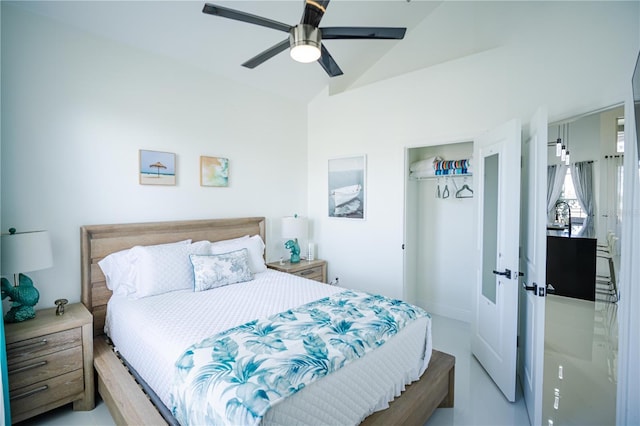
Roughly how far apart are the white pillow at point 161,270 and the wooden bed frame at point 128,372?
0.84 feet

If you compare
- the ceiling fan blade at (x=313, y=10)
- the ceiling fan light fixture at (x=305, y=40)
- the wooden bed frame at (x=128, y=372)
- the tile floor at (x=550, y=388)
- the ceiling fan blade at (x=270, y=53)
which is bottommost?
the tile floor at (x=550, y=388)

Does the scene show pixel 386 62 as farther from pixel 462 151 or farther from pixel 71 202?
pixel 71 202

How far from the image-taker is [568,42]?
2535 millimetres

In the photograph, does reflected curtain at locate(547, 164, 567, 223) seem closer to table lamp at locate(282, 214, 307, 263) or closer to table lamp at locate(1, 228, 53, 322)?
table lamp at locate(282, 214, 307, 263)

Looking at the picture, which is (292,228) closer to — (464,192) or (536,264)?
(464,192)

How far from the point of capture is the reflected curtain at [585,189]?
201 inches

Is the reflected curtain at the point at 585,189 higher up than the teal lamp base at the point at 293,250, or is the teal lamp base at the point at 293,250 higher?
the reflected curtain at the point at 585,189

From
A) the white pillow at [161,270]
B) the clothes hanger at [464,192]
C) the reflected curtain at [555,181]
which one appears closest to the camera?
the white pillow at [161,270]

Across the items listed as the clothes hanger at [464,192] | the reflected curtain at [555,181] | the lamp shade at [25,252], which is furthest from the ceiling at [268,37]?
the reflected curtain at [555,181]

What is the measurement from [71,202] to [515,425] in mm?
3712

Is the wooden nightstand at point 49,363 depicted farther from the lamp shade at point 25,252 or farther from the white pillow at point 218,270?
the white pillow at point 218,270

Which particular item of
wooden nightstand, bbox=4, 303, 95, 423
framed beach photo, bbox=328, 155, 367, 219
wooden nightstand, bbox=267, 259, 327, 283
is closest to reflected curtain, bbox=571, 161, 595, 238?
framed beach photo, bbox=328, 155, 367, 219

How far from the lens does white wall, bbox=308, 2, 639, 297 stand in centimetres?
238

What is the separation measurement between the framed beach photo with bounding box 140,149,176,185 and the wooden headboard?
1.39 ft
